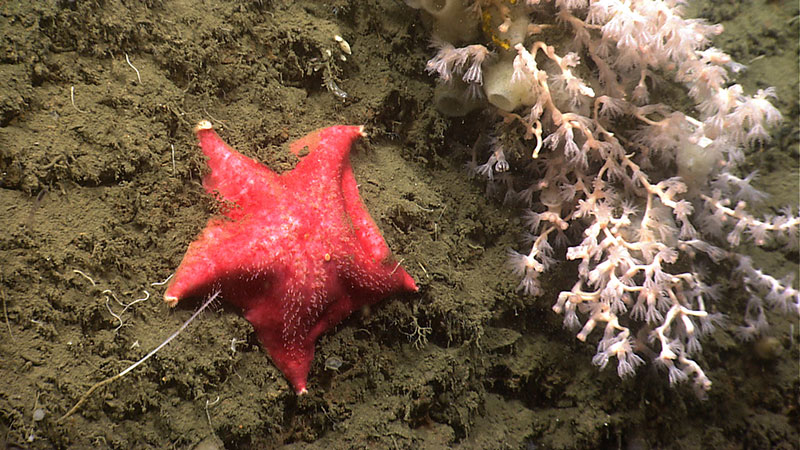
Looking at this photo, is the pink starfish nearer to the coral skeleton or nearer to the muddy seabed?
the muddy seabed

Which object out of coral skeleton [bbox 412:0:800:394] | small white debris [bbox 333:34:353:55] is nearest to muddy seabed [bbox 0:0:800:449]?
small white debris [bbox 333:34:353:55]

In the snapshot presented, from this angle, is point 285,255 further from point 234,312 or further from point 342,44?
point 342,44

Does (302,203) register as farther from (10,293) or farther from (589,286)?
(589,286)

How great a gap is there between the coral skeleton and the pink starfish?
1.18 m

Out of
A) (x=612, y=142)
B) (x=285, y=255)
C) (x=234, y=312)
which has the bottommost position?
(x=234, y=312)

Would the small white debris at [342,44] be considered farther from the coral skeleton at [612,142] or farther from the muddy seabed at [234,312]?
the coral skeleton at [612,142]

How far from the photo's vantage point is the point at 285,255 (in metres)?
2.49

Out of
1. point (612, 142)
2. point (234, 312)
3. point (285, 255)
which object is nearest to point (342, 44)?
point (285, 255)

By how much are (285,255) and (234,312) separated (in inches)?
18.2

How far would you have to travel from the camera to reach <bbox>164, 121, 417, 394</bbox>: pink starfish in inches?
96.0

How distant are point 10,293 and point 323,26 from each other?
7.65 feet

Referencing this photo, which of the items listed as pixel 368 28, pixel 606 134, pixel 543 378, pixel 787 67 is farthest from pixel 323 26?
pixel 787 67

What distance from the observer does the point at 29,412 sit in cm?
214

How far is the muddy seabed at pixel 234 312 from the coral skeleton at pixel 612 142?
0.30m
